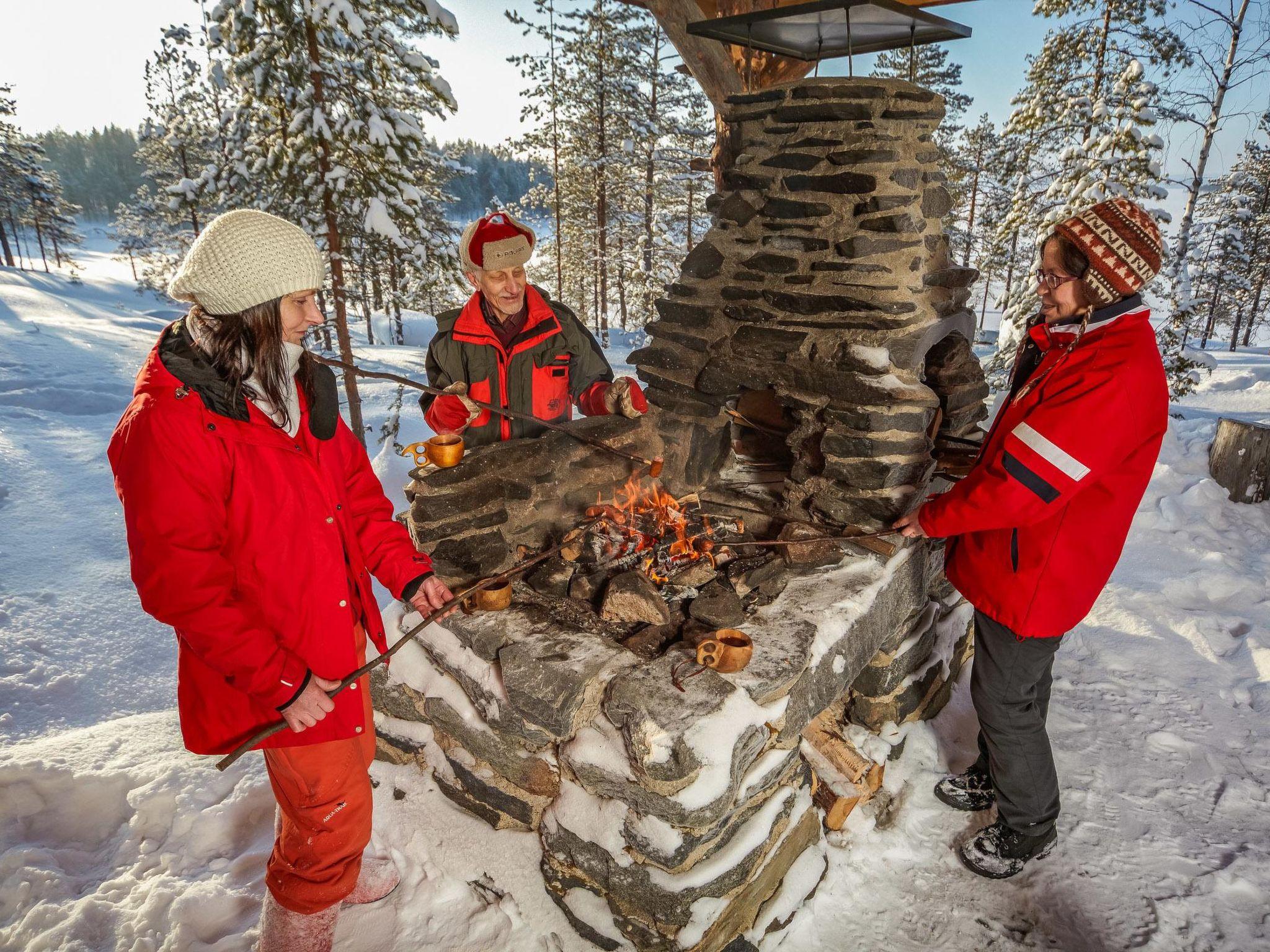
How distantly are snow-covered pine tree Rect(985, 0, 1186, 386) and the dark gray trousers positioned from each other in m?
8.41

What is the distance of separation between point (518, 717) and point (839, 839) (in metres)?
1.68

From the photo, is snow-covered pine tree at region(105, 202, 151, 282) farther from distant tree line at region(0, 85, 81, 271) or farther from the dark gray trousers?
the dark gray trousers

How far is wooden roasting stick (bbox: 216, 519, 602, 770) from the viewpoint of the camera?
5.58 ft

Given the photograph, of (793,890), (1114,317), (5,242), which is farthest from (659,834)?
(5,242)

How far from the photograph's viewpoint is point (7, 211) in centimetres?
3178

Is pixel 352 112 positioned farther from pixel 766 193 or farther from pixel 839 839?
pixel 839 839

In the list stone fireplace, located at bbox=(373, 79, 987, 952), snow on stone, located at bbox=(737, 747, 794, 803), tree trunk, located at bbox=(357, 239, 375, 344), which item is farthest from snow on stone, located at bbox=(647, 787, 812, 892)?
tree trunk, located at bbox=(357, 239, 375, 344)

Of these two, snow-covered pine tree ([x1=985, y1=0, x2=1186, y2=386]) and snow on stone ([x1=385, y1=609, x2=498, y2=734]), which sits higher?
snow-covered pine tree ([x1=985, y1=0, x2=1186, y2=386])

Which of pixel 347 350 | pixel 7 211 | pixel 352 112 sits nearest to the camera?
pixel 352 112

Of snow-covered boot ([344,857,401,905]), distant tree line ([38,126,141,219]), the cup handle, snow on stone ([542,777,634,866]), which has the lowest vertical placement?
snow-covered boot ([344,857,401,905])

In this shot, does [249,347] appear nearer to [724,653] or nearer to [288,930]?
[724,653]

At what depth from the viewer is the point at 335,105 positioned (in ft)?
24.3

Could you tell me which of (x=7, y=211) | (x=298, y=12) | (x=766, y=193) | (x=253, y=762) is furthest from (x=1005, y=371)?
(x=7, y=211)

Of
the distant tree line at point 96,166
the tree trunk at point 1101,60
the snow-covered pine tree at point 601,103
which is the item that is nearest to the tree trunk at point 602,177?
the snow-covered pine tree at point 601,103
